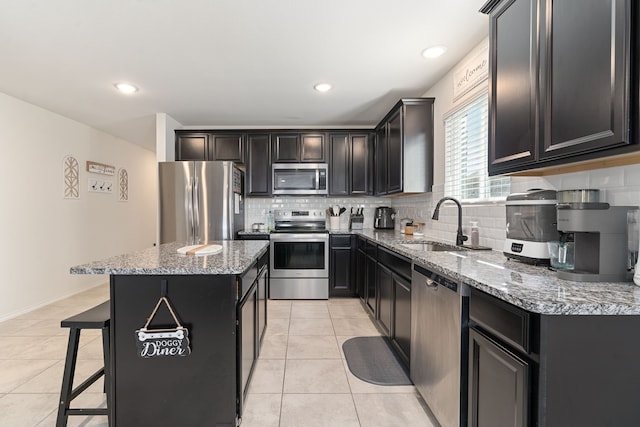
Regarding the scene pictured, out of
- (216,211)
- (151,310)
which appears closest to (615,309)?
(151,310)

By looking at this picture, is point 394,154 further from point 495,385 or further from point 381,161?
point 495,385

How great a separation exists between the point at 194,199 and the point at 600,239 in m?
3.66

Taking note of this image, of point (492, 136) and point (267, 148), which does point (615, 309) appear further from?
point (267, 148)

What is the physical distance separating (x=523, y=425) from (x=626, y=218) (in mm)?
816

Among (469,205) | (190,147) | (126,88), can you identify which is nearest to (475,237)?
(469,205)

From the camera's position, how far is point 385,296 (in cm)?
264

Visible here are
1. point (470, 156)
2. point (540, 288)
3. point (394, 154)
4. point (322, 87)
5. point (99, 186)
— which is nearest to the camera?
point (540, 288)

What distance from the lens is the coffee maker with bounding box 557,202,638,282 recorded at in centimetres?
110

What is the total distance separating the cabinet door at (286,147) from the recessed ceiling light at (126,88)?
1750 mm

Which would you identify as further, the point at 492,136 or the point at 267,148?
the point at 267,148

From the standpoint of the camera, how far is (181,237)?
375cm

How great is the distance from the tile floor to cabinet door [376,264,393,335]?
0.30 meters

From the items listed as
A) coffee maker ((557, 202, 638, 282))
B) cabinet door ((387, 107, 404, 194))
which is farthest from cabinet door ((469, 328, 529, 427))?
cabinet door ((387, 107, 404, 194))

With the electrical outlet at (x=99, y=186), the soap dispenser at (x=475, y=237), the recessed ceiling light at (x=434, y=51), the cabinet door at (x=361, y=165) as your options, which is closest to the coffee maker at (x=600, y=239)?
the soap dispenser at (x=475, y=237)
